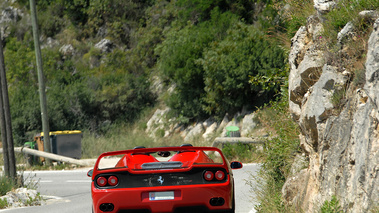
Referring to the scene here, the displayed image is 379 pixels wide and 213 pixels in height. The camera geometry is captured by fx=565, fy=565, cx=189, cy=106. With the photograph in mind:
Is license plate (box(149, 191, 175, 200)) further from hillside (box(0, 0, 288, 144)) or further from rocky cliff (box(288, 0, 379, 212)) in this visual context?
hillside (box(0, 0, 288, 144))

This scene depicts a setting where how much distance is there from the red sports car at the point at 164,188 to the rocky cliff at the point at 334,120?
124cm

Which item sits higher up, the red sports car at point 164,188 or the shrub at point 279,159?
the red sports car at point 164,188

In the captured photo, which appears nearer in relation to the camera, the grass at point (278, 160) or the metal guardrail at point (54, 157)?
the grass at point (278, 160)

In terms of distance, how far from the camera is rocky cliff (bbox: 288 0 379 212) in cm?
596

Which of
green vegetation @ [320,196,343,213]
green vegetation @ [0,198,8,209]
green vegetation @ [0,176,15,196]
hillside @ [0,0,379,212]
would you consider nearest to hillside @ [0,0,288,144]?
hillside @ [0,0,379,212]

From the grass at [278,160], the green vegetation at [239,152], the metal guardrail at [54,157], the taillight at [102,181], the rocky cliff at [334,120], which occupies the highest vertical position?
the rocky cliff at [334,120]

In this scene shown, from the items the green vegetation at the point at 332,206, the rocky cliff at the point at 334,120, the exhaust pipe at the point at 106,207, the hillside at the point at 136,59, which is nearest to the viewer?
the rocky cliff at the point at 334,120

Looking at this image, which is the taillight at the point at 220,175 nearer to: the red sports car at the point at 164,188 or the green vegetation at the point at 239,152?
the red sports car at the point at 164,188

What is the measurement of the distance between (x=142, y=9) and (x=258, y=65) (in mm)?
18339

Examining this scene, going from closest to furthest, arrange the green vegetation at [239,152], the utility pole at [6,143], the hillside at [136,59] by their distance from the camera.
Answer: the utility pole at [6,143] < the green vegetation at [239,152] < the hillside at [136,59]

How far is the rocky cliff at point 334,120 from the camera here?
5961mm

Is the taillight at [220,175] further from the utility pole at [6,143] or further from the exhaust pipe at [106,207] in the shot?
the utility pole at [6,143]

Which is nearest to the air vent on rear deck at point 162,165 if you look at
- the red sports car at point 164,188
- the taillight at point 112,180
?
the red sports car at point 164,188

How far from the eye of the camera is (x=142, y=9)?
138 ft
